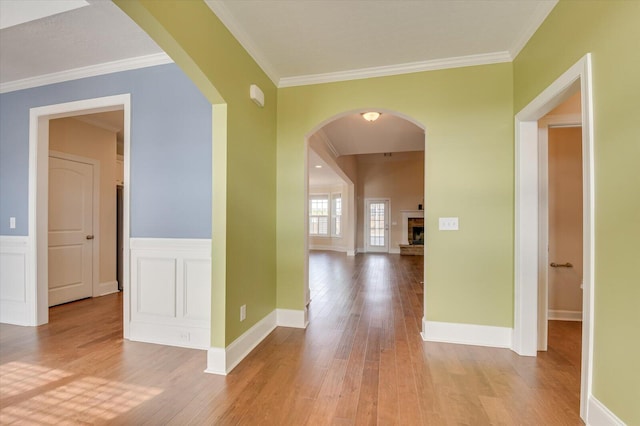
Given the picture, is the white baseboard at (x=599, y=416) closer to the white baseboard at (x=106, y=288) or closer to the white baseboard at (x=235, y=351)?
the white baseboard at (x=235, y=351)

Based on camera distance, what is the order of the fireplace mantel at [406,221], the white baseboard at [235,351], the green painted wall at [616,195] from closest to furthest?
the green painted wall at [616,195], the white baseboard at [235,351], the fireplace mantel at [406,221]

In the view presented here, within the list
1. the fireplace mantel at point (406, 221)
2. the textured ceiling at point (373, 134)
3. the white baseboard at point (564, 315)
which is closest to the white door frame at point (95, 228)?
the textured ceiling at point (373, 134)

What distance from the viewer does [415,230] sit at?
33.6 ft

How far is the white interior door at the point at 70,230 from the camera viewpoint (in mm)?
3766

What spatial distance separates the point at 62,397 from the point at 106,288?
3162mm

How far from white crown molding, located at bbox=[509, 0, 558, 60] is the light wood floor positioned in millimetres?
2672

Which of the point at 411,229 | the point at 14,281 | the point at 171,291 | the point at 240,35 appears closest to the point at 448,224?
the point at 240,35

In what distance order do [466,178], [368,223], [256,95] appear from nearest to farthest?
[256,95] < [466,178] < [368,223]

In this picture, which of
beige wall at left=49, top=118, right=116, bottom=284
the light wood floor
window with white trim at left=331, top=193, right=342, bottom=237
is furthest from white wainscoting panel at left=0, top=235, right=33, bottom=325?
window with white trim at left=331, top=193, right=342, bottom=237

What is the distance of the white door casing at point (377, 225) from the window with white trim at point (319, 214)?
162 centimetres

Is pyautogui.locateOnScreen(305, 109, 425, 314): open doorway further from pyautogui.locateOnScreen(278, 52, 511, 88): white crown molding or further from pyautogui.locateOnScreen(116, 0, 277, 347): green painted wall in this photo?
pyautogui.locateOnScreen(116, 0, 277, 347): green painted wall

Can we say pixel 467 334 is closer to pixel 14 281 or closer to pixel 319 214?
pixel 14 281

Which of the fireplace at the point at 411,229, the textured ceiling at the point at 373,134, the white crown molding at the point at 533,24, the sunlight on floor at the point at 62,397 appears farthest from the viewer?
the fireplace at the point at 411,229

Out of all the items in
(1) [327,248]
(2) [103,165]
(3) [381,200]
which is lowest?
(1) [327,248]
